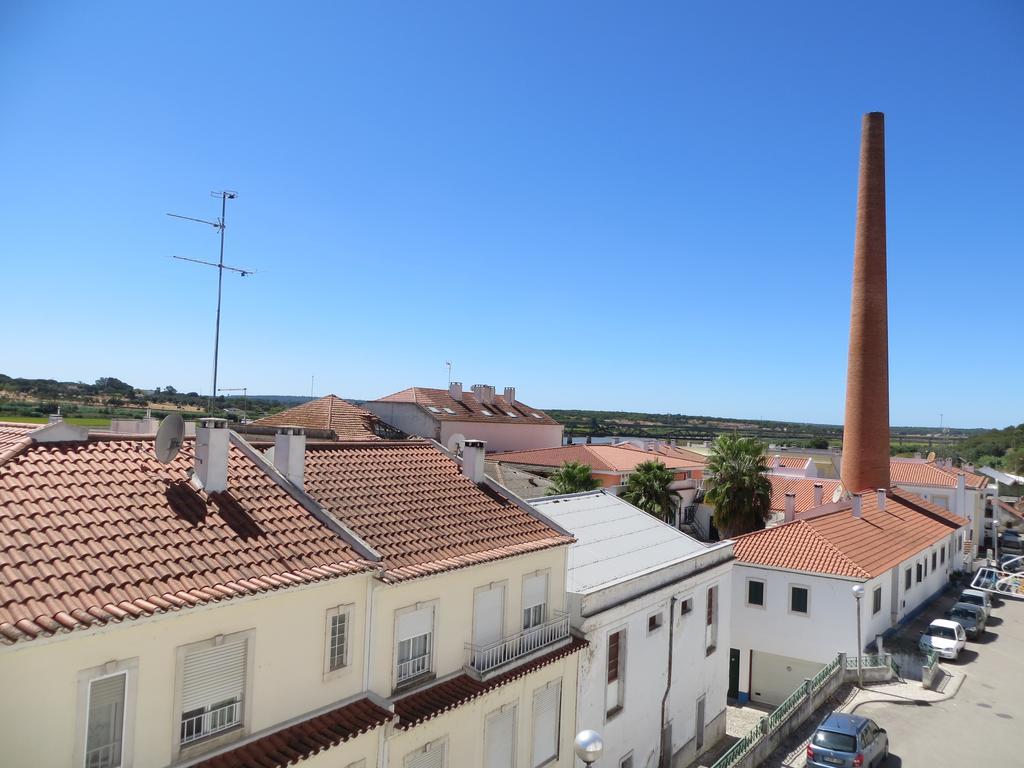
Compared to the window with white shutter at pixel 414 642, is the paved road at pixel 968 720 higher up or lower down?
lower down

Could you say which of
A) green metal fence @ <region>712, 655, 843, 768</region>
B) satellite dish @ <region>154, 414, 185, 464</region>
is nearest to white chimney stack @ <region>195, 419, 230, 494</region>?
satellite dish @ <region>154, 414, 185, 464</region>

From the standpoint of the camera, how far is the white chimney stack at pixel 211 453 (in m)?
11.1

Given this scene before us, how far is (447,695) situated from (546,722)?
148 inches

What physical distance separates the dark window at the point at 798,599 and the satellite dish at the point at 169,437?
2394 centimetres

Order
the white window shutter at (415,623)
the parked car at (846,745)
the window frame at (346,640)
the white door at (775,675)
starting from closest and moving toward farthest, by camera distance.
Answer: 1. the window frame at (346,640)
2. the white window shutter at (415,623)
3. the parked car at (846,745)
4. the white door at (775,675)

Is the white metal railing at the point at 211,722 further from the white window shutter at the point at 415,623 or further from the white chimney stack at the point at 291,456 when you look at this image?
the white chimney stack at the point at 291,456

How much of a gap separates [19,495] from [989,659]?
33882mm

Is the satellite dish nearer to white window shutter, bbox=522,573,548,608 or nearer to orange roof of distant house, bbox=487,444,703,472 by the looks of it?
white window shutter, bbox=522,573,548,608

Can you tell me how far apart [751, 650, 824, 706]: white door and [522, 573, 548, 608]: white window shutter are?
1660cm

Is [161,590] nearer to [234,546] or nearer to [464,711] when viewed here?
[234,546]

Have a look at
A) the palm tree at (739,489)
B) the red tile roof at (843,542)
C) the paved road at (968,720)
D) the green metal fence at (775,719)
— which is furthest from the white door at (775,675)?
the palm tree at (739,489)

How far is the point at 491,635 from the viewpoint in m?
13.8

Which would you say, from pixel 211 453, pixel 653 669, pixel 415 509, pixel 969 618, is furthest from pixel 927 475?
pixel 211 453

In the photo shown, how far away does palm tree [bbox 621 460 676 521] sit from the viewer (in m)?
36.2
